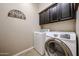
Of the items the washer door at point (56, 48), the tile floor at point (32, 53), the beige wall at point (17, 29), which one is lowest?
the tile floor at point (32, 53)

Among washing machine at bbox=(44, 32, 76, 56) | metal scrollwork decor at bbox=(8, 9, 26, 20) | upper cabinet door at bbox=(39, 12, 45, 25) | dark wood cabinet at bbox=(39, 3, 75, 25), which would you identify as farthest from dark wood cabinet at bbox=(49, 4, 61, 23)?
metal scrollwork decor at bbox=(8, 9, 26, 20)

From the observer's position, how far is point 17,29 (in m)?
1.59

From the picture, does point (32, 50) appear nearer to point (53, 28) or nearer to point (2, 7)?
point (53, 28)

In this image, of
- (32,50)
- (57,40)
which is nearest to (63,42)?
(57,40)

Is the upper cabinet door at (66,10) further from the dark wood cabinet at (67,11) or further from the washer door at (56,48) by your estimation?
the washer door at (56,48)

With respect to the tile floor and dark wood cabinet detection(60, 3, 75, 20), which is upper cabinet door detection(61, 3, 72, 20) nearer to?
dark wood cabinet detection(60, 3, 75, 20)

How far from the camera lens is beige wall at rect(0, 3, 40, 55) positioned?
1560 millimetres

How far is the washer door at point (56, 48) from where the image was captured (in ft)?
4.63

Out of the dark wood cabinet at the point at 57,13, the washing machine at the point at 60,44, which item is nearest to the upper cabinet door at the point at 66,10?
the dark wood cabinet at the point at 57,13

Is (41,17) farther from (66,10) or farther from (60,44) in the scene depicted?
(60,44)

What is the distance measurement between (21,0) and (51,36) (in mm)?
660

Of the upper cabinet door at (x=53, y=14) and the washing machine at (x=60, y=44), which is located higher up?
the upper cabinet door at (x=53, y=14)

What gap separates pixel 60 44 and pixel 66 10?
457 mm

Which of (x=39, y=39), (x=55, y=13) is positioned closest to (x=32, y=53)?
(x=39, y=39)
